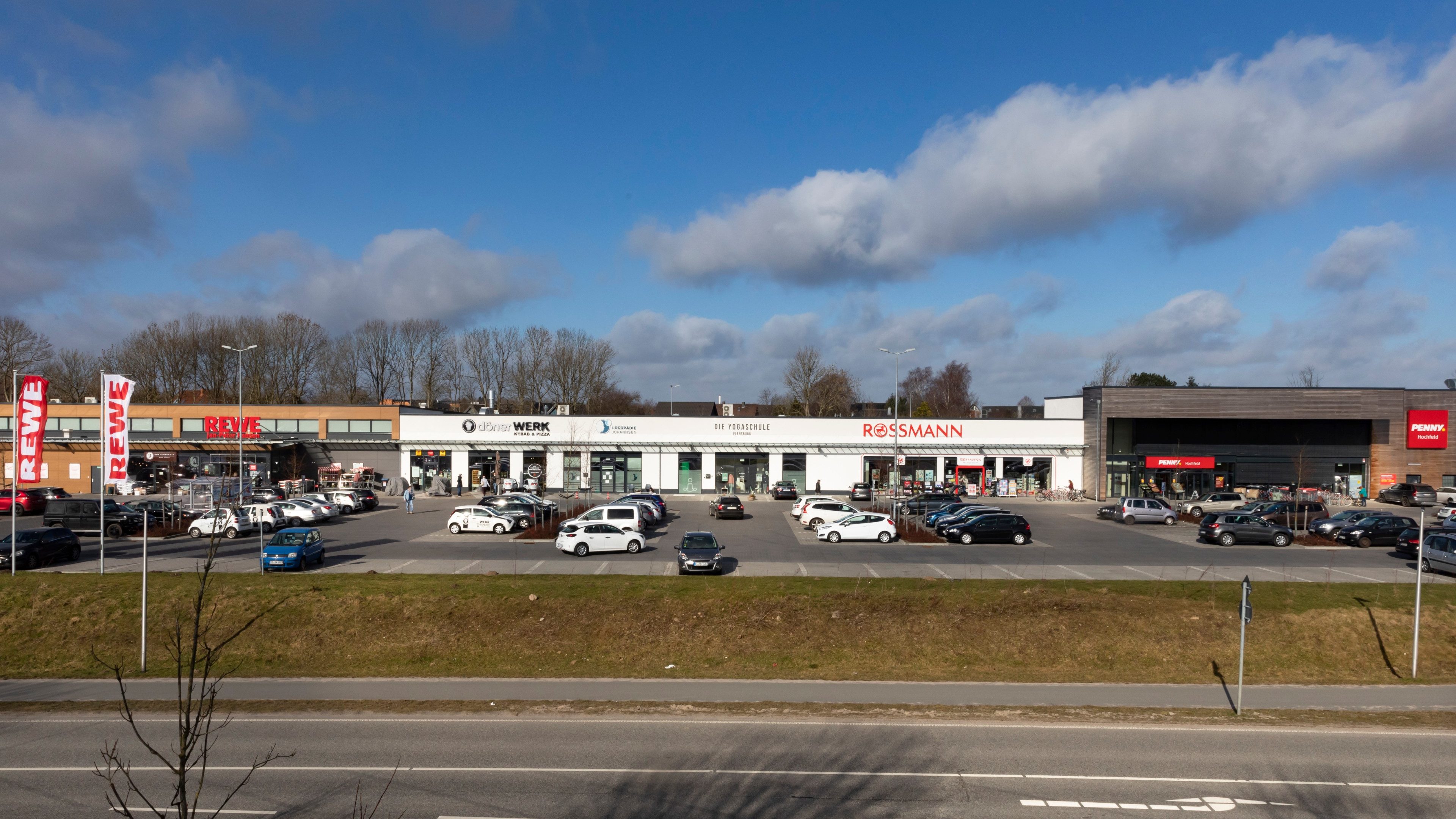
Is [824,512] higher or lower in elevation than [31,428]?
lower

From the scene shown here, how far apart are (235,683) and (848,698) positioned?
40.0 feet

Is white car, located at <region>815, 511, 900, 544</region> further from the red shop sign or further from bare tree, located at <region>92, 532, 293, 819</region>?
the red shop sign

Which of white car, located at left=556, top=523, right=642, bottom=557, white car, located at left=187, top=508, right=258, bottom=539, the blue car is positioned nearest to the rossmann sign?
white car, located at left=556, top=523, right=642, bottom=557

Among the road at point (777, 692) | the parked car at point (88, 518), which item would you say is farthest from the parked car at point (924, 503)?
the parked car at point (88, 518)

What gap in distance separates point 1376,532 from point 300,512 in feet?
164

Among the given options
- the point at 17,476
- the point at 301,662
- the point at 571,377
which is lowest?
the point at 301,662

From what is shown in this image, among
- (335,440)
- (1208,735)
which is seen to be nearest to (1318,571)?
(1208,735)

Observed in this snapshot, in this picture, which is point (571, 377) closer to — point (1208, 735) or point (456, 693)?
point (456, 693)

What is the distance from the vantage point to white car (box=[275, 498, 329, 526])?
39531 mm

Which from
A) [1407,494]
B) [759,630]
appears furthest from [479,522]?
[1407,494]

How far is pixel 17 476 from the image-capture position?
25297 mm

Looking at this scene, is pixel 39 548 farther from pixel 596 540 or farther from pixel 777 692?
pixel 777 692

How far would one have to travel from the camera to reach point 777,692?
15742 mm

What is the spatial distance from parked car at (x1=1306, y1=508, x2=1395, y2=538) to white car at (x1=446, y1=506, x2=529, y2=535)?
124 ft
